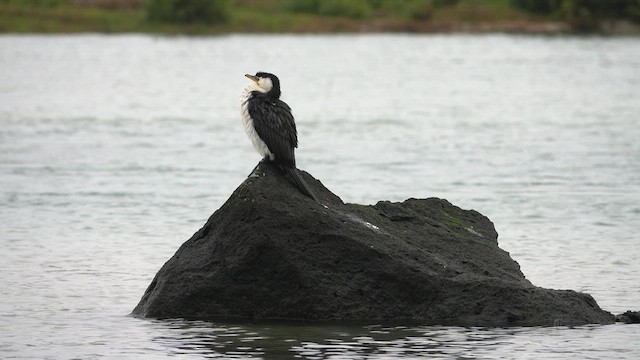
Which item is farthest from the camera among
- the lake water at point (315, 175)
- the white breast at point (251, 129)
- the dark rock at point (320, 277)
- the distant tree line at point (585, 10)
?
the distant tree line at point (585, 10)

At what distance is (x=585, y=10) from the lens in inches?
3588

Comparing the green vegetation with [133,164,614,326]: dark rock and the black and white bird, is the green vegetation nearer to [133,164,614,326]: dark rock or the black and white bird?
the black and white bird

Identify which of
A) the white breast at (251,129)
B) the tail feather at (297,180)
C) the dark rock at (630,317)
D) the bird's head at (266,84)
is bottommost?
the dark rock at (630,317)

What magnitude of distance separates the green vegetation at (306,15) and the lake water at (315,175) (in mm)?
21907

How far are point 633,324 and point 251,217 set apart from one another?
11.6 feet

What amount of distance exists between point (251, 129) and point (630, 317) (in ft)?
12.6

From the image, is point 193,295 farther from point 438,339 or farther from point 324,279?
point 438,339

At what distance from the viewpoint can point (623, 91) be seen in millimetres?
Result: 48656

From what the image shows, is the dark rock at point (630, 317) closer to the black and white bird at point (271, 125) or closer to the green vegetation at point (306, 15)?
the black and white bird at point (271, 125)

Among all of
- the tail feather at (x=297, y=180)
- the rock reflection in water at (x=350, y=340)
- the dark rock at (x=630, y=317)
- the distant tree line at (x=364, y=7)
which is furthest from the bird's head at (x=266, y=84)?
the distant tree line at (x=364, y=7)

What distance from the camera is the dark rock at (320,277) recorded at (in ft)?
39.8

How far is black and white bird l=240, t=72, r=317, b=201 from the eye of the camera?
12.6 m

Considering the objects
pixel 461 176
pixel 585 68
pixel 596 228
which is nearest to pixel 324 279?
pixel 596 228

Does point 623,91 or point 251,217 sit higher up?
point 623,91
